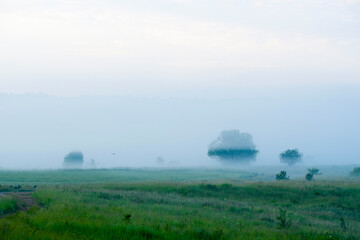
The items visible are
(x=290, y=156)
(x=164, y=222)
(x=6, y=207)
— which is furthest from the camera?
(x=290, y=156)

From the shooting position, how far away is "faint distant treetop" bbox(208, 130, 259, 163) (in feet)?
615

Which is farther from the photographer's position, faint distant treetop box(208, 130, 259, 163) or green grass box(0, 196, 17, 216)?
faint distant treetop box(208, 130, 259, 163)

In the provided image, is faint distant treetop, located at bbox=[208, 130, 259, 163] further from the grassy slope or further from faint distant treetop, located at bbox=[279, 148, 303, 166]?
the grassy slope

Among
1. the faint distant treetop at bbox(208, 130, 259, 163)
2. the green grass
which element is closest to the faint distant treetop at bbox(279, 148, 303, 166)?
the faint distant treetop at bbox(208, 130, 259, 163)

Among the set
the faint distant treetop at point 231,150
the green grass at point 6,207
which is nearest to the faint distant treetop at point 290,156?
the faint distant treetop at point 231,150

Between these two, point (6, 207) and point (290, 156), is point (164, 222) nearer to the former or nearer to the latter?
point (6, 207)

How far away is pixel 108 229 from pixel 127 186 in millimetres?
29479

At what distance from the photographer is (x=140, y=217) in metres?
19.0

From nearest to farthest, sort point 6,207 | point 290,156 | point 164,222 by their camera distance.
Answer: point 164,222
point 6,207
point 290,156

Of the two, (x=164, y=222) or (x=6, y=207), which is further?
(x=6, y=207)

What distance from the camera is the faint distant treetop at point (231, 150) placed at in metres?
188

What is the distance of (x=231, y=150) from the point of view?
187625 millimetres

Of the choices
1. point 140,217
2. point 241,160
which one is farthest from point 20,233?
point 241,160

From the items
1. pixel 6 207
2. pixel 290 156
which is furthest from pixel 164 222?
pixel 290 156
